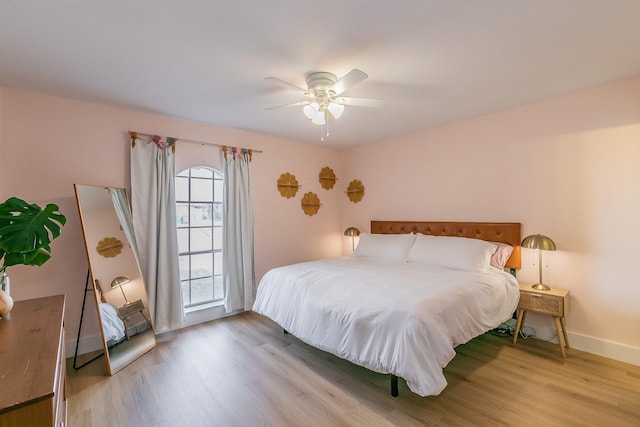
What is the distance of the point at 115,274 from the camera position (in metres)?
Answer: 2.71

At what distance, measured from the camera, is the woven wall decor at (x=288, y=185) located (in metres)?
4.25

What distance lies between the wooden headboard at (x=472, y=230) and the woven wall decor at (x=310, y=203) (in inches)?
42.7

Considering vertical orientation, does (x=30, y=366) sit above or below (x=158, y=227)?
below

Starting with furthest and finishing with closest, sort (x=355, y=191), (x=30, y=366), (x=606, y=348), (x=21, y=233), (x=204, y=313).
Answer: (x=355, y=191) < (x=204, y=313) < (x=606, y=348) < (x=21, y=233) < (x=30, y=366)

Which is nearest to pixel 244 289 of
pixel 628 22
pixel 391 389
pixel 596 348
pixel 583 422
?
pixel 391 389

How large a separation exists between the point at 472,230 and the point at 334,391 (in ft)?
8.12

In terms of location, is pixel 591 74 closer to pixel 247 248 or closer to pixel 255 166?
pixel 255 166

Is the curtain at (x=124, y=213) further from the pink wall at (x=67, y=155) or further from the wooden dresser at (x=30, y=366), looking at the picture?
the wooden dresser at (x=30, y=366)

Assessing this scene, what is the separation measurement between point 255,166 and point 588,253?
3.84 metres

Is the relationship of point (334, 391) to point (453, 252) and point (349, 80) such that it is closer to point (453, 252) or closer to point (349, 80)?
point (453, 252)

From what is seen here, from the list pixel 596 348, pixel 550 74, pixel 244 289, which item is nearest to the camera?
pixel 550 74

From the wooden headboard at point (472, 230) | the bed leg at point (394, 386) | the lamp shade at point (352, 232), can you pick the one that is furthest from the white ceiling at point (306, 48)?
the bed leg at point (394, 386)

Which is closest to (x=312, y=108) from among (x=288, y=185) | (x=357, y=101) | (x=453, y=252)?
(x=357, y=101)

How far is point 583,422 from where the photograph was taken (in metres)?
1.78
